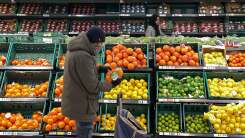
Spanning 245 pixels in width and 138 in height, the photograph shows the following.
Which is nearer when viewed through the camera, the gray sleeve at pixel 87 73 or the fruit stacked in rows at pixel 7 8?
the gray sleeve at pixel 87 73

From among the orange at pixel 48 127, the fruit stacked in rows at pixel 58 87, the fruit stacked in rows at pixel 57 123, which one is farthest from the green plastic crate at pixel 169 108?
the orange at pixel 48 127

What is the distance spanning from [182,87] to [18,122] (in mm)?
2386

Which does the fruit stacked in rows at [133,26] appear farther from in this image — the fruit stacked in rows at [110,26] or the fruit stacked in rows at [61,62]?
the fruit stacked in rows at [61,62]

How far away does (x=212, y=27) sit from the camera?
33.6 feet

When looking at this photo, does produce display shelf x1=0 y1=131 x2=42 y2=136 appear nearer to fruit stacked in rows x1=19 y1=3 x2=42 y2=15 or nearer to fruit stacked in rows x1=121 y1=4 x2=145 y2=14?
fruit stacked in rows x1=121 y1=4 x2=145 y2=14

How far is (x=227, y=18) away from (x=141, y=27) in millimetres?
2286

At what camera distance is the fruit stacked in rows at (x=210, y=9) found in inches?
407

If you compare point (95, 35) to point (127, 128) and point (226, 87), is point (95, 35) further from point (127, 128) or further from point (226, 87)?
point (226, 87)

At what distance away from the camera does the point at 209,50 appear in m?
6.01

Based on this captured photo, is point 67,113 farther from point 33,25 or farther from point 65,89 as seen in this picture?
point 33,25

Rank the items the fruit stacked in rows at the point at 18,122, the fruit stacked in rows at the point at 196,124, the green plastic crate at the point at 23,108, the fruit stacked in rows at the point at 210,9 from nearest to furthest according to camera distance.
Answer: the fruit stacked in rows at the point at 196,124
the fruit stacked in rows at the point at 18,122
the green plastic crate at the point at 23,108
the fruit stacked in rows at the point at 210,9

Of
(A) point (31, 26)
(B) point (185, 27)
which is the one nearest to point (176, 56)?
(B) point (185, 27)

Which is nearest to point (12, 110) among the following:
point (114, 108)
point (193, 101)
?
point (114, 108)

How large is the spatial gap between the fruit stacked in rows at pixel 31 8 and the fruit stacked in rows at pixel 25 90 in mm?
5289
